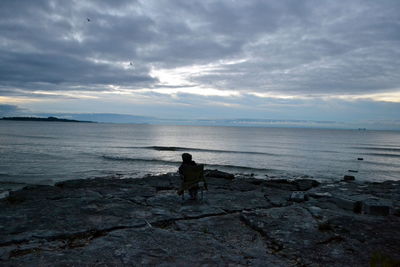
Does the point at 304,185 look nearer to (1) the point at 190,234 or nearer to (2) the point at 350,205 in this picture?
(2) the point at 350,205

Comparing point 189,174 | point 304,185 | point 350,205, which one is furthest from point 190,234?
point 304,185

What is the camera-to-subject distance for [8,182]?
47.5ft

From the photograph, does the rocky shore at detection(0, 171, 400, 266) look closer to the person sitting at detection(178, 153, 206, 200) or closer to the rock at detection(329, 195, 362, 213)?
the rock at detection(329, 195, 362, 213)

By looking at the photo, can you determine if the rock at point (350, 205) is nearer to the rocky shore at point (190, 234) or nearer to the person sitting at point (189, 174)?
the rocky shore at point (190, 234)

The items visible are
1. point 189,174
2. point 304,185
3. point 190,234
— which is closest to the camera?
point 190,234

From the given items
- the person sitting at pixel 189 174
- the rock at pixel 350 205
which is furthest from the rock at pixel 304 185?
the person sitting at pixel 189 174

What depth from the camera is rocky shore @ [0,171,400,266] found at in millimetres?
3951

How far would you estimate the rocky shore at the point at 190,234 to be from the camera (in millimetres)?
3951

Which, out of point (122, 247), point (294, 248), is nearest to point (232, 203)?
point (294, 248)

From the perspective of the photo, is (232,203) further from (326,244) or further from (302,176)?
(302,176)

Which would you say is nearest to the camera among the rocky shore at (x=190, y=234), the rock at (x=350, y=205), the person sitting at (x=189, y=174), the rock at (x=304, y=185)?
the rocky shore at (x=190, y=234)

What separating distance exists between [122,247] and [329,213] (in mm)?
5038

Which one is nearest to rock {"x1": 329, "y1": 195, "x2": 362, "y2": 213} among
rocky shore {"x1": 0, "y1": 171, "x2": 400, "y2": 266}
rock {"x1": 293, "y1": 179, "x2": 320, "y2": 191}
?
rocky shore {"x1": 0, "y1": 171, "x2": 400, "y2": 266}

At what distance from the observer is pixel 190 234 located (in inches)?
196
